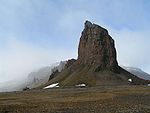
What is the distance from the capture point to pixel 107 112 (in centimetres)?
5409

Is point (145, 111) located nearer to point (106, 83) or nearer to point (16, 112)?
point (16, 112)

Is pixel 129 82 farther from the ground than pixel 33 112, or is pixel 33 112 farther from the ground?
pixel 129 82

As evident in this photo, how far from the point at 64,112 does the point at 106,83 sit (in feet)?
452

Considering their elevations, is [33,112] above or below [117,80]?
below

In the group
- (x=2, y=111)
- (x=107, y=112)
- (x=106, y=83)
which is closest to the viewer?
(x=107, y=112)

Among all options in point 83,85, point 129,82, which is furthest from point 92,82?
point 129,82

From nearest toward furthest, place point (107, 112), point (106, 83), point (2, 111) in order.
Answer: point (107, 112), point (2, 111), point (106, 83)

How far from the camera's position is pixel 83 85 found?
19412 cm

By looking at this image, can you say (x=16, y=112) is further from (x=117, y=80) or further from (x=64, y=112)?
(x=117, y=80)

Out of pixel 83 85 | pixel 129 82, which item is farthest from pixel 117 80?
pixel 83 85

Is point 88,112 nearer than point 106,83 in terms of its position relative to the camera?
Yes

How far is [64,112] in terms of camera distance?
2243 inches

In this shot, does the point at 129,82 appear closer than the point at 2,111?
No

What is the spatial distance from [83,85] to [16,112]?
138 m
